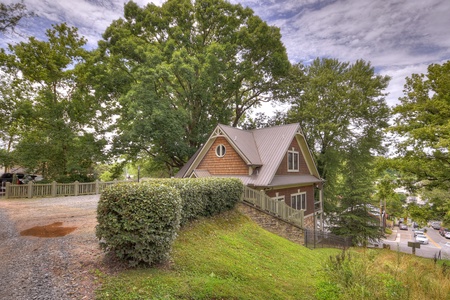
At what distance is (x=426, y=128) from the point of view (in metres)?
10.4

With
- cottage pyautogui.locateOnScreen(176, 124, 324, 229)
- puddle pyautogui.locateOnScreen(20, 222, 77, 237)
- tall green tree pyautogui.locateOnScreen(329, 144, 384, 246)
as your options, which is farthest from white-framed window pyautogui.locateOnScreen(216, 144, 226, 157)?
tall green tree pyautogui.locateOnScreen(329, 144, 384, 246)

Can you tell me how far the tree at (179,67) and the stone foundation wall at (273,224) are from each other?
9163 millimetres

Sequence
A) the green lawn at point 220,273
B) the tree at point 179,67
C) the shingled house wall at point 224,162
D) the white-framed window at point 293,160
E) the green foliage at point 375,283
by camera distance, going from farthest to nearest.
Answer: the tree at point 179,67
the white-framed window at point 293,160
the shingled house wall at point 224,162
the green foliage at point 375,283
the green lawn at point 220,273

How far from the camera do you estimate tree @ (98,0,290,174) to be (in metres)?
18.0

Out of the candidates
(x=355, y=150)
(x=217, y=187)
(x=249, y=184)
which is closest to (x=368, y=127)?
(x=355, y=150)

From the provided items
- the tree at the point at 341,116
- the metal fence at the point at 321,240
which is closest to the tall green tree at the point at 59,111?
the metal fence at the point at 321,240

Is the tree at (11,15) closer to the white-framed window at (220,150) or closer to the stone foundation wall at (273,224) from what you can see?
the stone foundation wall at (273,224)

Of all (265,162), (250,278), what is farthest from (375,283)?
(265,162)

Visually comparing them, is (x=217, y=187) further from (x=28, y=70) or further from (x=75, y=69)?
(x=75, y=69)

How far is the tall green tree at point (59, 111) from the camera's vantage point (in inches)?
718

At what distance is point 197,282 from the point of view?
4.61m

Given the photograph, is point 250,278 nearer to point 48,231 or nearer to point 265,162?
point 48,231

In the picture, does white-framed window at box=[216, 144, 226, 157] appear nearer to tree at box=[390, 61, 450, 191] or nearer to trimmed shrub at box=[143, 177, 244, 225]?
trimmed shrub at box=[143, 177, 244, 225]

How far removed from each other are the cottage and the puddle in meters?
8.99
